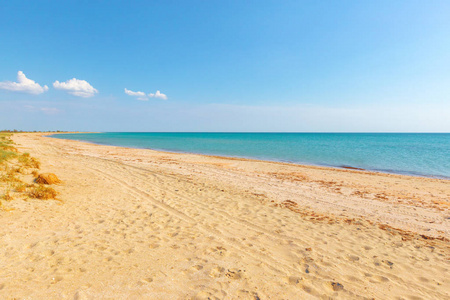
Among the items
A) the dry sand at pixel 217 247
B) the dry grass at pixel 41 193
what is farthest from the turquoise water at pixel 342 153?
the dry grass at pixel 41 193

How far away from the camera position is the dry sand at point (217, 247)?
13.0ft

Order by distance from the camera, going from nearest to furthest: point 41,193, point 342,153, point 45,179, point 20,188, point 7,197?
point 7,197
point 41,193
point 20,188
point 45,179
point 342,153

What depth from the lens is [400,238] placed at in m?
6.52

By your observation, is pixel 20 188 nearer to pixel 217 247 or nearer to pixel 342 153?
pixel 217 247

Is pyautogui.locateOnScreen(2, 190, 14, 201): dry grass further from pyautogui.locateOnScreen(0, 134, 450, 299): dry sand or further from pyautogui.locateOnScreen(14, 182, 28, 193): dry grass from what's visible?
pyautogui.locateOnScreen(14, 182, 28, 193): dry grass

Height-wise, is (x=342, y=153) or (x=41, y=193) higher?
(x=41, y=193)

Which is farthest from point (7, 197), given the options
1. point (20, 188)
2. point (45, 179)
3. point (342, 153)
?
point (342, 153)

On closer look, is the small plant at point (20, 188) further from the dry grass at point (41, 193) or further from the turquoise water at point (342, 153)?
the turquoise water at point (342, 153)

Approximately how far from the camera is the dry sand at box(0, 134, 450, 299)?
3.95 meters

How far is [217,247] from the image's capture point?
17.8 ft

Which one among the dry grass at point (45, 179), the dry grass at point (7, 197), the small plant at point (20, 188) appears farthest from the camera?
the dry grass at point (45, 179)

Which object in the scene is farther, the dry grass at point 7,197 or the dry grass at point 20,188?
the dry grass at point 20,188

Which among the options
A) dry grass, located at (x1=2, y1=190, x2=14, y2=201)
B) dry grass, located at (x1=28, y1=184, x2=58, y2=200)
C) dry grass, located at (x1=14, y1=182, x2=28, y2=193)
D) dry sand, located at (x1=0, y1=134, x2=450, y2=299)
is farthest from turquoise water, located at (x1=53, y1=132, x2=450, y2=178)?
dry grass, located at (x1=2, y1=190, x2=14, y2=201)

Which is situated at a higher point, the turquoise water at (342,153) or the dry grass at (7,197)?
the dry grass at (7,197)
